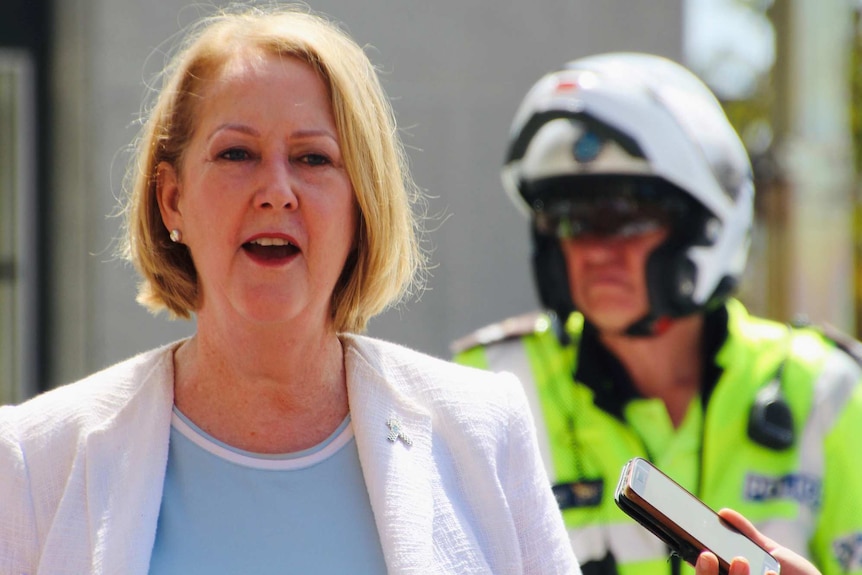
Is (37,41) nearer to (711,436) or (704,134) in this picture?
(704,134)

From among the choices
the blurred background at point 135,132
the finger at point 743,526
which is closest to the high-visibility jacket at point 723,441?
the finger at point 743,526

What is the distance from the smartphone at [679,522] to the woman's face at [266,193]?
2.03 feet

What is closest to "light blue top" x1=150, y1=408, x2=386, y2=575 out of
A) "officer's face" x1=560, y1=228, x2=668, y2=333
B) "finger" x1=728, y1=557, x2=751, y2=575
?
"finger" x1=728, y1=557, x2=751, y2=575

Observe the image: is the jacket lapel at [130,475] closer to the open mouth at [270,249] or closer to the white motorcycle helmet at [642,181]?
the open mouth at [270,249]

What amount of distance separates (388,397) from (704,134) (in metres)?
1.90

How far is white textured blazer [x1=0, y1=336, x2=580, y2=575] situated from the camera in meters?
2.14

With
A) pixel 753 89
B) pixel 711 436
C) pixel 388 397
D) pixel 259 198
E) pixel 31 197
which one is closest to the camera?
pixel 259 198

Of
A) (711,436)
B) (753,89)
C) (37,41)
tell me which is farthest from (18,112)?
(753,89)

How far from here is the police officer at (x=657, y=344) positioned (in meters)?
3.42

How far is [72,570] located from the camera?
83.3 inches

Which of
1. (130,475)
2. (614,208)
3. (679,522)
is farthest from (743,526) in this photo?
(614,208)

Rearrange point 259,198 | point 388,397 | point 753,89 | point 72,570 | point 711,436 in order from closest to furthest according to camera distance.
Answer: point 72,570 → point 259,198 → point 388,397 → point 711,436 → point 753,89

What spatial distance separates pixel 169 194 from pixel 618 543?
1.56m

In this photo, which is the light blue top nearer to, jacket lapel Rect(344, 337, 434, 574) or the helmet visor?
jacket lapel Rect(344, 337, 434, 574)
